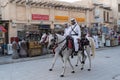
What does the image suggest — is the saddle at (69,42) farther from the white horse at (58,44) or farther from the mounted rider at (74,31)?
the mounted rider at (74,31)

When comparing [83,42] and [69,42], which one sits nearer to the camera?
[69,42]

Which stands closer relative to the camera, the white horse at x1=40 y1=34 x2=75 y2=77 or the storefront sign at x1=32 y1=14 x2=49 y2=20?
the white horse at x1=40 y1=34 x2=75 y2=77

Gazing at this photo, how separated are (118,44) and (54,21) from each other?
32.0 feet

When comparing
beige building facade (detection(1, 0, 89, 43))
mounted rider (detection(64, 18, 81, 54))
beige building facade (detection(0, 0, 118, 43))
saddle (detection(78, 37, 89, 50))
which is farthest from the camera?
beige building facade (detection(0, 0, 118, 43))

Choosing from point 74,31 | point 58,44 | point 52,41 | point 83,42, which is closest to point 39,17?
point 83,42

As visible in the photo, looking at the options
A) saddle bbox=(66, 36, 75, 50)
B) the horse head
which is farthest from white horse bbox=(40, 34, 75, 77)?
saddle bbox=(66, 36, 75, 50)

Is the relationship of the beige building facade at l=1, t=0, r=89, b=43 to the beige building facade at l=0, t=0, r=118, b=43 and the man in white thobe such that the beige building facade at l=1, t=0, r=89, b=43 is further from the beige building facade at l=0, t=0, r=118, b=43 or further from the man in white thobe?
the man in white thobe

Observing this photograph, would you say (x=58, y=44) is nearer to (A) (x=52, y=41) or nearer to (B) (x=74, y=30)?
(A) (x=52, y=41)

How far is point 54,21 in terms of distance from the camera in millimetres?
27109

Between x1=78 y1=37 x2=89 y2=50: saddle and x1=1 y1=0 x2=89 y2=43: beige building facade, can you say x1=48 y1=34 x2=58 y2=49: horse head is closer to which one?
x1=78 y1=37 x2=89 y2=50: saddle

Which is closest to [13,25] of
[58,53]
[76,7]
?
[76,7]

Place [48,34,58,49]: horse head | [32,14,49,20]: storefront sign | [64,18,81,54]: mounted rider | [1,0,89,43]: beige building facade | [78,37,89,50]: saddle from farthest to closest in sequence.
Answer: [32,14,49,20]: storefront sign → [1,0,89,43]: beige building facade → [78,37,89,50]: saddle → [64,18,81,54]: mounted rider → [48,34,58,49]: horse head

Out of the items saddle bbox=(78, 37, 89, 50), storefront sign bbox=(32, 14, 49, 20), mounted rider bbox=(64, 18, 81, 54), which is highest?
storefront sign bbox=(32, 14, 49, 20)

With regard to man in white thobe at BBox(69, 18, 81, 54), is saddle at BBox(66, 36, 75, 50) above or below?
below
